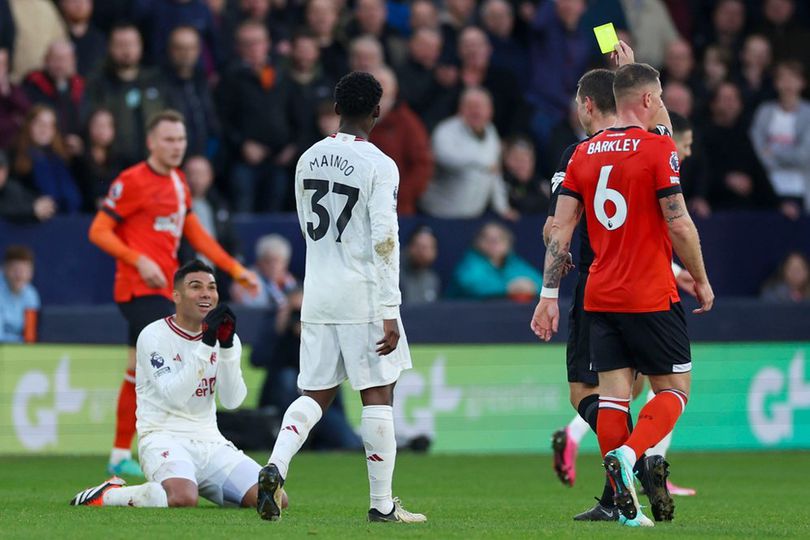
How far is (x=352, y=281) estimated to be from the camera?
823cm

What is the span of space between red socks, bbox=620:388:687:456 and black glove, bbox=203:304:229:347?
249cm

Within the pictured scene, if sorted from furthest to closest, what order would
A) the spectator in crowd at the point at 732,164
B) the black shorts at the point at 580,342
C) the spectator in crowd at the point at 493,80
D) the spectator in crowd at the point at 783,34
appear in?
1. the spectator in crowd at the point at 783,34
2. the spectator in crowd at the point at 732,164
3. the spectator in crowd at the point at 493,80
4. the black shorts at the point at 580,342

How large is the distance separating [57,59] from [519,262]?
5.28m

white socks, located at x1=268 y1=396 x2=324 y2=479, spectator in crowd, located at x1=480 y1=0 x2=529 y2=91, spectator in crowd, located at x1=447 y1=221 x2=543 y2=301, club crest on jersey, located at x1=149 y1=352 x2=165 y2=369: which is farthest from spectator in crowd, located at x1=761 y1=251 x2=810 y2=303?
white socks, located at x1=268 y1=396 x2=324 y2=479

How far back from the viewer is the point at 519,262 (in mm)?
17266

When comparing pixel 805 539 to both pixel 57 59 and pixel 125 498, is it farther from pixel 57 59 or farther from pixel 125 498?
pixel 57 59

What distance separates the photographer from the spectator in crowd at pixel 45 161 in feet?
50.8

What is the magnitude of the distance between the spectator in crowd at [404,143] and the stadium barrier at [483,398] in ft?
6.48

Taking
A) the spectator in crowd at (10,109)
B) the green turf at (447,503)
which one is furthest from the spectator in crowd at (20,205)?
the green turf at (447,503)

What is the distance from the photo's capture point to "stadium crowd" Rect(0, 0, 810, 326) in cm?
1603

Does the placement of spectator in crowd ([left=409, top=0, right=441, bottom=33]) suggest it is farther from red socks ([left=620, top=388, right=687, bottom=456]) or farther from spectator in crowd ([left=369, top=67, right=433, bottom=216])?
red socks ([left=620, top=388, right=687, bottom=456])

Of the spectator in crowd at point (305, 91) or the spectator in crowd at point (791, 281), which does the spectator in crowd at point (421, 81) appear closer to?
the spectator in crowd at point (305, 91)

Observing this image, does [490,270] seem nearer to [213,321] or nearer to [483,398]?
[483,398]

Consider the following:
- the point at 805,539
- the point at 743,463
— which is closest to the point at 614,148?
the point at 805,539
